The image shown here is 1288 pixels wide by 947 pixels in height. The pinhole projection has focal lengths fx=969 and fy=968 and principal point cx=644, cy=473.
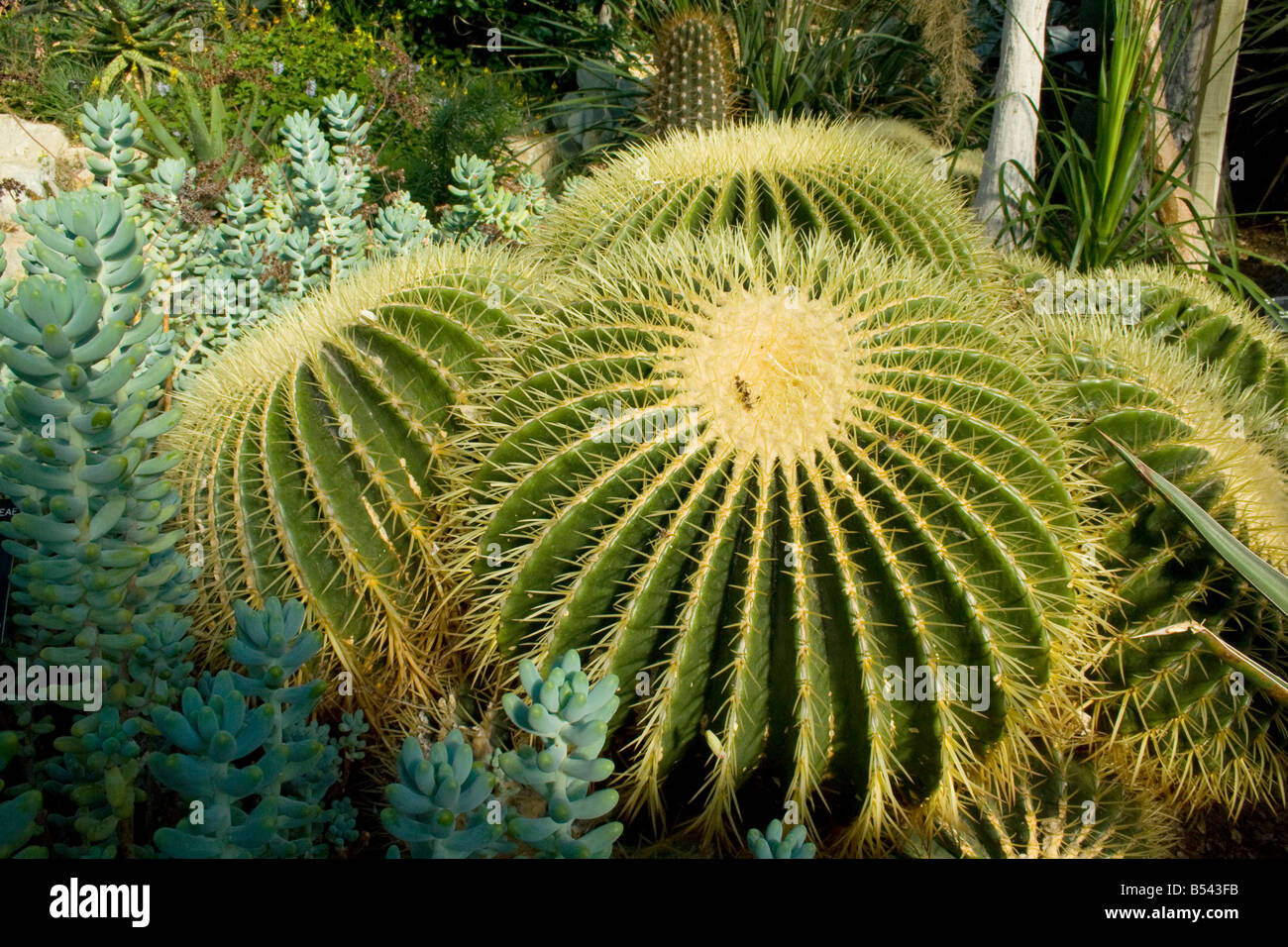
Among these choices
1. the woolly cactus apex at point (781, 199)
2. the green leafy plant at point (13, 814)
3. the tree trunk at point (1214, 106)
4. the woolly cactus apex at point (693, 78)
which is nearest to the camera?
the green leafy plant at point (13, 814)

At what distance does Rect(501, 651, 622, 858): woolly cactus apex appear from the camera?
1320 millimetres

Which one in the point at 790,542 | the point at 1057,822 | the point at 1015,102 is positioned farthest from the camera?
the point at 1015,102

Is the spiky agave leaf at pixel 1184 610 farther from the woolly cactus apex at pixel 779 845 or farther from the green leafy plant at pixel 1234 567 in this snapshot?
the woolly cactus apex at pixel 779 845

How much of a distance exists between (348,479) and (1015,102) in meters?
3.66

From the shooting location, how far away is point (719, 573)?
1732 mm

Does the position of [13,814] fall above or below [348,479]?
below

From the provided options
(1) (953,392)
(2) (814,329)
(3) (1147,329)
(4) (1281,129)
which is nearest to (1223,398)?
(3) (1147,329)

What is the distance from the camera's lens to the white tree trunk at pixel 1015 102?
433 centimetres

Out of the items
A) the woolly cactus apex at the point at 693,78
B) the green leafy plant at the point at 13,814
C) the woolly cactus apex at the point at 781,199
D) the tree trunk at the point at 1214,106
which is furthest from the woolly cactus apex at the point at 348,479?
the tree trunk at the point at 1214,106

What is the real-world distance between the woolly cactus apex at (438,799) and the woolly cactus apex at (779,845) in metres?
0.37

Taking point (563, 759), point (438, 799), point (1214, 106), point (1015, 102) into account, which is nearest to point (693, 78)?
point (1015, 102)

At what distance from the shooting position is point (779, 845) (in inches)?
54.0

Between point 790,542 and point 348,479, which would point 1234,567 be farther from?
point 348,479
